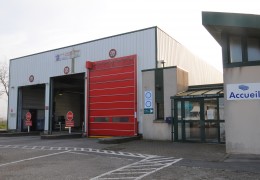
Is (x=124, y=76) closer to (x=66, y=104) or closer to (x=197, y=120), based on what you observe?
(x=197, y=120)

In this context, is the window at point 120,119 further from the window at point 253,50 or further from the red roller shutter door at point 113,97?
the window at point 253,50

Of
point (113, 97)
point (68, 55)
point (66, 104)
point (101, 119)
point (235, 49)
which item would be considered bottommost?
point (101, 119)

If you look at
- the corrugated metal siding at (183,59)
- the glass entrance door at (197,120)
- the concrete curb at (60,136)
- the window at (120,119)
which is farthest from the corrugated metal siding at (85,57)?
the concrete curb at (60,136)

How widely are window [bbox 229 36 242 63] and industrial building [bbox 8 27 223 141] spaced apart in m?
5.81

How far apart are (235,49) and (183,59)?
484 inches

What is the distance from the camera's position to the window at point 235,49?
39.5 ft

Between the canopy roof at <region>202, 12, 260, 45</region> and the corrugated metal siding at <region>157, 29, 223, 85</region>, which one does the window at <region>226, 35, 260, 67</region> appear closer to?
the canopy roof at <region>202, 12, 260, 45</region>

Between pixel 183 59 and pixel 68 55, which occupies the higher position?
pixel 68 55

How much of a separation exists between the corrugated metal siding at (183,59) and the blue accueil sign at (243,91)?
8.02 meters

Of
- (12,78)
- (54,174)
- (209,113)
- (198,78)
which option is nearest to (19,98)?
(12,78)

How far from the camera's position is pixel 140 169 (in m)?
8.97

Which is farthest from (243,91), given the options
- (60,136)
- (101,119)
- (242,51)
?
(60,136)

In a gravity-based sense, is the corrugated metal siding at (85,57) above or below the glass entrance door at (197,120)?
above

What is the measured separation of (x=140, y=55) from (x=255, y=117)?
10.1m
